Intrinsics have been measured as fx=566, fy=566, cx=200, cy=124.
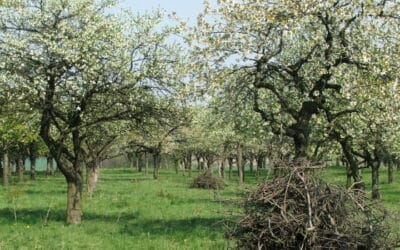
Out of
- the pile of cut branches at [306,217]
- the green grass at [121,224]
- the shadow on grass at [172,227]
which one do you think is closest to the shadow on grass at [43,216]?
the green grass at [121,224]

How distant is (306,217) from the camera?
37.8 feet

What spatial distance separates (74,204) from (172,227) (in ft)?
13.3

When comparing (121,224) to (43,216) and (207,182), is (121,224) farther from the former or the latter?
(207,182)

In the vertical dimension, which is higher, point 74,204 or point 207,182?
point 74,204

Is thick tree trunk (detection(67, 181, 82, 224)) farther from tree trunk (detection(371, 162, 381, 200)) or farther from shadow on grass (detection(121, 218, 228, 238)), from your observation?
tree trunk (detection(371, 162, 381, 200))

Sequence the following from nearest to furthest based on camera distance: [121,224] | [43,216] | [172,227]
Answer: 1. [172,227]
2. [121,224]
3. [43,216]

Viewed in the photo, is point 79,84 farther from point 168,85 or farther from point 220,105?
point 220,105

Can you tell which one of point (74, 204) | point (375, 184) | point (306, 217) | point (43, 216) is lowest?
point (43, 216)

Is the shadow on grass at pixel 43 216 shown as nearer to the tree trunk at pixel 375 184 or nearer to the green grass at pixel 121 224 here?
the green grass at pixel 121 224

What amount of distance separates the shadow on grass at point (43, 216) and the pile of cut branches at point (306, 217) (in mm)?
11883

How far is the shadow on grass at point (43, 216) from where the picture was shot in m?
22.3

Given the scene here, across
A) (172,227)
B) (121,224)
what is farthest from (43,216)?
(172,227)

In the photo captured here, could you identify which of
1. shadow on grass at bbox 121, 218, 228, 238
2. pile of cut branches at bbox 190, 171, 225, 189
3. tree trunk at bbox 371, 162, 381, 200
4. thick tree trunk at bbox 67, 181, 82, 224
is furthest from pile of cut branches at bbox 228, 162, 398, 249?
pile of cut branches at bbox 190, 171, 225, 189

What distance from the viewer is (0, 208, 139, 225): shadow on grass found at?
2226 cm
